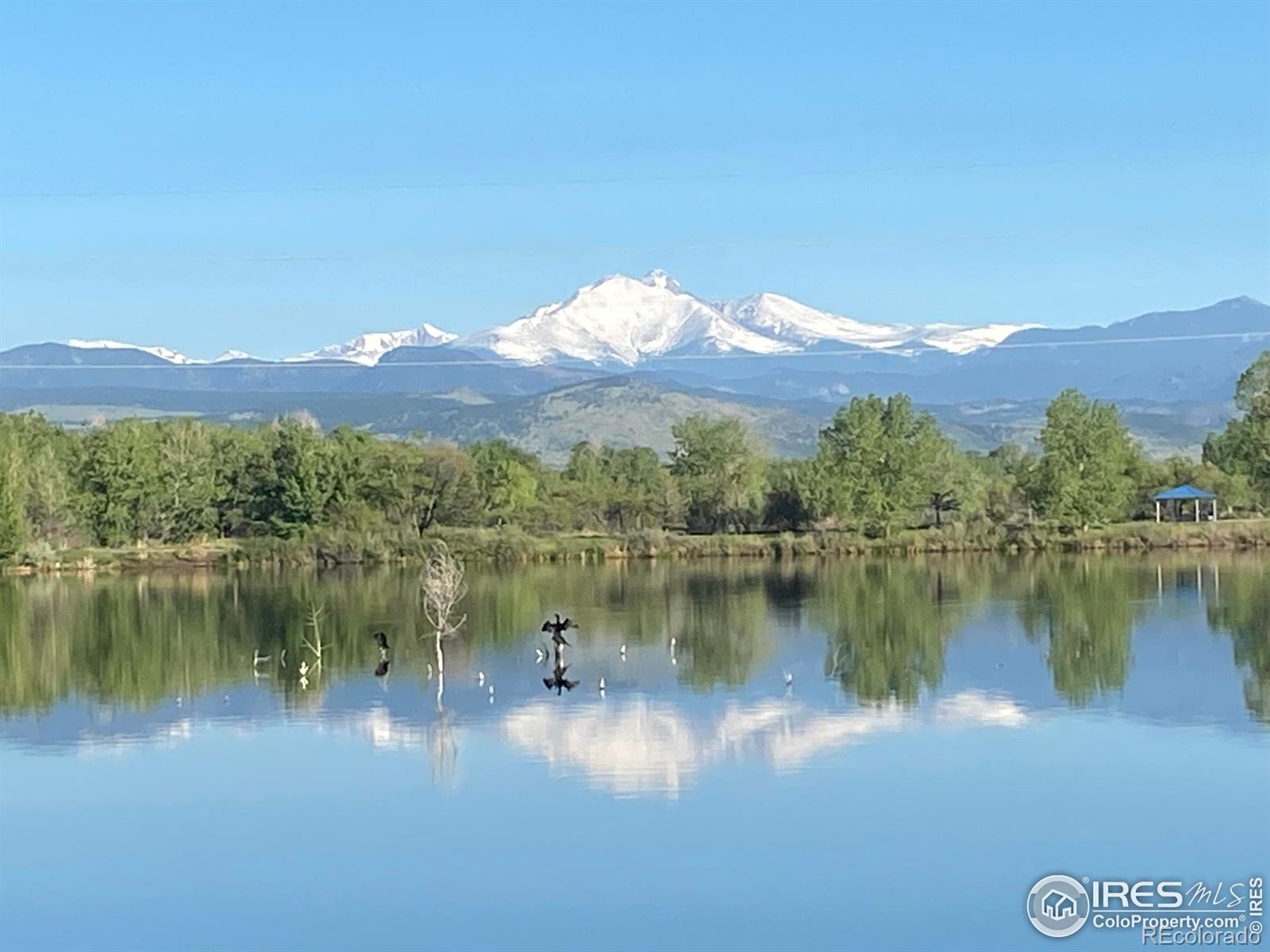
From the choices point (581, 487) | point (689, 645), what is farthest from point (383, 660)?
point (581, 487)

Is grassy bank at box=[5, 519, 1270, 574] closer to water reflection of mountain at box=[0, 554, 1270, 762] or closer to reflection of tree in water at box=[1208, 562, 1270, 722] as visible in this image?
water reflection of mountain at box=[0, 554, 1270, 762]

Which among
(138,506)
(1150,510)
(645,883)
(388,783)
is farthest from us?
(1150,510)

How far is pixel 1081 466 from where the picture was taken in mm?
74125

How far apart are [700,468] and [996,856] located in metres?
63.5

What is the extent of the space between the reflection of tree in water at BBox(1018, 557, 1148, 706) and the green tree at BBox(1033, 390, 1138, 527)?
38.4 feet

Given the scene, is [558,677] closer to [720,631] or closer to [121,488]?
[720,631]

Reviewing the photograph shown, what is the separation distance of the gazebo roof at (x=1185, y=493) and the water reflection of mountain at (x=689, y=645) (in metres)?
19.9

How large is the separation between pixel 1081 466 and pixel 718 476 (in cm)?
1500

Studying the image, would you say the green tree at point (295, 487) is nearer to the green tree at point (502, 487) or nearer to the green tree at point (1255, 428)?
the green tree at point (502, 487)

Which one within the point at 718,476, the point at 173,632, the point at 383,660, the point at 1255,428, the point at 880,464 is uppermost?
the point at 1255,428

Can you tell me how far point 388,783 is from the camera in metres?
22.1

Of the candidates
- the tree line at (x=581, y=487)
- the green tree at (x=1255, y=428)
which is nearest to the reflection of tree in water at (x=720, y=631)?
the tree line at (x=581, y=487)

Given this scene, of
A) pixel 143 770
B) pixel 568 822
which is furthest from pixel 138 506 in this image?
pixel 568 822

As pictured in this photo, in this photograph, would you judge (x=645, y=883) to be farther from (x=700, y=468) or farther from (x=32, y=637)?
Answer: (x=700, y=468)
